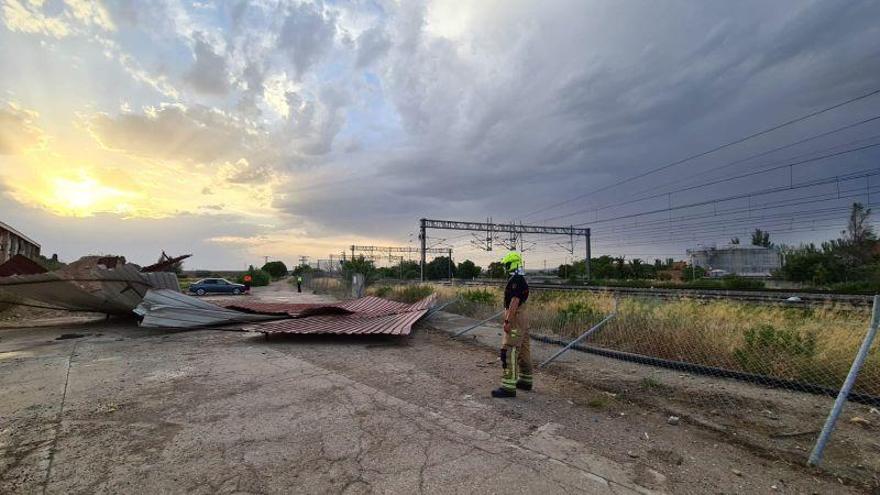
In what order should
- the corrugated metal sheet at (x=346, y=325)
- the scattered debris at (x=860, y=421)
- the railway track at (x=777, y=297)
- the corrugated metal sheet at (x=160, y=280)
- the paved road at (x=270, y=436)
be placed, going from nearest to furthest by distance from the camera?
the paved road at (x=270, y=436), the scattered debris at (x=860, y=421), the corrugated metal sheet at (x=346, y=325), the corrugated metal sheet at (x=160, y=280), the railway track at (x=777, y=297)

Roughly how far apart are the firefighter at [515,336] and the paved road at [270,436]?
1.74 feet

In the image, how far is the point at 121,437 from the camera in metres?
4.01

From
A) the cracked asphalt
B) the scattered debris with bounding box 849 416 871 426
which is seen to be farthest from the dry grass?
the cracked asphalt

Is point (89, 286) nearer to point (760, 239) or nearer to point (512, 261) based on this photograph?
point (512, 261)

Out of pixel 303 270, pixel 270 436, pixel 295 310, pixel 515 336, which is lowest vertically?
pixel 270 436

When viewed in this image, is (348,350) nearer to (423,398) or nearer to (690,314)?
(423,398)

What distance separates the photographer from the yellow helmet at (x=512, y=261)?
223 inches

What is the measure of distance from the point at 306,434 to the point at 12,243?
25.6 metres

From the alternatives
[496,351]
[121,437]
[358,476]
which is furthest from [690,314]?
[121,437]

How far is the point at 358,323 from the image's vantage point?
1052 cm

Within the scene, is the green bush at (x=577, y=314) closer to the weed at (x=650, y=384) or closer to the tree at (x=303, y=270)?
the weed at (x=650, y=384)

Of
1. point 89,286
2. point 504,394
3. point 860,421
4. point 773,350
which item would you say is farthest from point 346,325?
point 860,421

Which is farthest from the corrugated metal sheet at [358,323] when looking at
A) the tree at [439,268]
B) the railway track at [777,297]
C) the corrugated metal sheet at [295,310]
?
the tree at [439,268]

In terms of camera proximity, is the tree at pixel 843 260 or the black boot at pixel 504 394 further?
the tree at pixel 843 260
